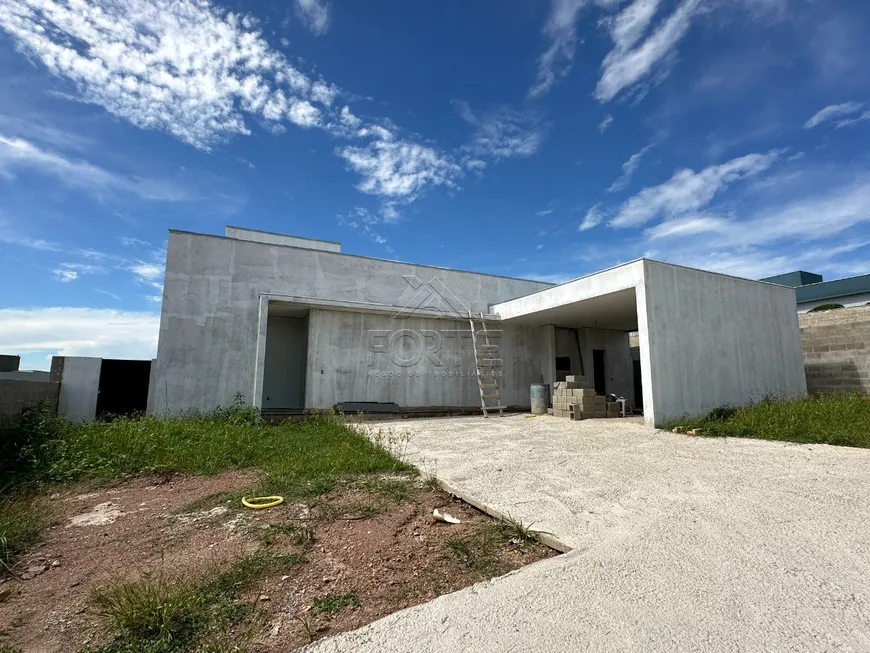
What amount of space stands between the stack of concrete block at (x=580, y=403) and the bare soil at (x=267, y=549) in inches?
240

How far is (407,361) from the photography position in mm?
10531

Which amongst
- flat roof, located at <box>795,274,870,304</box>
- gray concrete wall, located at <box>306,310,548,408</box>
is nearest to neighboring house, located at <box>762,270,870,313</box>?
flat roof, located at <box>795,274,870,304</box>

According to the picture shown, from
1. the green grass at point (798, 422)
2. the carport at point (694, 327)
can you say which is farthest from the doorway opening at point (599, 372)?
the green grass at point (798, 422)

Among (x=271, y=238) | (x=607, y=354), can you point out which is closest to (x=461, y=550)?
(x=607, y=354)

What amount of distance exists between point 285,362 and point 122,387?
145 inches

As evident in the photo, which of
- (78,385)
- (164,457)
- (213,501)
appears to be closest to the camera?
(213,501)

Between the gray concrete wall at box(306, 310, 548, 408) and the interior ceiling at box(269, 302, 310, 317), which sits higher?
the interior ceiling at box(269, 302, 310, 317)

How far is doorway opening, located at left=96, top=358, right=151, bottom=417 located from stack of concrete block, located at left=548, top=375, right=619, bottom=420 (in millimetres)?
8538

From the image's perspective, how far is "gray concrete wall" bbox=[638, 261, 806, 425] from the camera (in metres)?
7.54

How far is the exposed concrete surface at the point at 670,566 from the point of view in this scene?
5.58 ft

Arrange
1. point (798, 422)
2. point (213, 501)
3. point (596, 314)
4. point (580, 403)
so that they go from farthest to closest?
point (596, 314)
point (580, 403)
point (798, 422)
point (213, 501)

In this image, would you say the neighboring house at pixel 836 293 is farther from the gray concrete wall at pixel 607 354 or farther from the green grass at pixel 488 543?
the green grass at pixel 488 543

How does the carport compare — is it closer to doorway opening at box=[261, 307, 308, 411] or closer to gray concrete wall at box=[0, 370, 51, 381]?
doorway opening at box=[261, 307, 308, 411]

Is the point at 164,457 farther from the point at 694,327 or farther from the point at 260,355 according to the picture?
the point at 694,327
